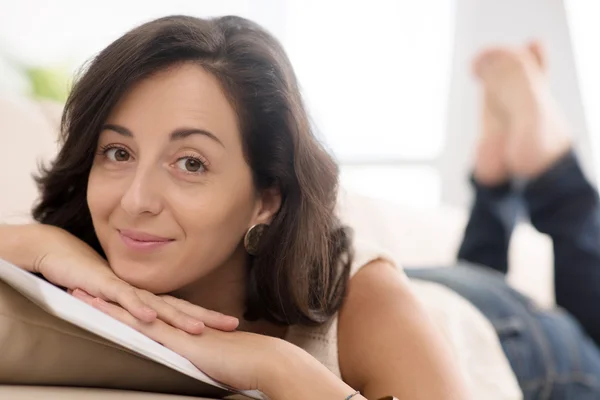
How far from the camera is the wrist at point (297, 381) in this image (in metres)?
0.86

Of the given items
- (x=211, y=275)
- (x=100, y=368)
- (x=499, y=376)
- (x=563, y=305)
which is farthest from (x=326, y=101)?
(x=100, y=368)

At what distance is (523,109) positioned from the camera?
2.22 m

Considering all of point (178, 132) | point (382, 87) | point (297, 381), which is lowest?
point (382, 87)

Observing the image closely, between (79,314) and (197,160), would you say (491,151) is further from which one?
(79,314)

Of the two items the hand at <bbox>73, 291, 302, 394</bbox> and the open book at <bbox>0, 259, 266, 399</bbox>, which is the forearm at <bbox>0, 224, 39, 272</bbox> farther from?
the open book at <bbox>0, 259, 266, 399</bbox>

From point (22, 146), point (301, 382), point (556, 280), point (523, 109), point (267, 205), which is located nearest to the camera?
point (301, 382)

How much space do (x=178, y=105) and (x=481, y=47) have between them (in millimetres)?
3838

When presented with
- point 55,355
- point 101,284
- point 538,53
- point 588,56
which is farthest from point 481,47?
point 55,355

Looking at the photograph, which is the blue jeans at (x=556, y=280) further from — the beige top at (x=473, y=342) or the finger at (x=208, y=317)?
the finger at (x=208, y=317)

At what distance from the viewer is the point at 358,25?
5.03 metres

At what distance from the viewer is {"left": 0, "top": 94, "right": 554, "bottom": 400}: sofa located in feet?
2.45

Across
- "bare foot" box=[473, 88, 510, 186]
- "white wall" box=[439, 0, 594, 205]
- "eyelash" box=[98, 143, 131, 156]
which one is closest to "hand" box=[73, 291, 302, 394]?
"eyelash" box=[98, 143, 131, 156]

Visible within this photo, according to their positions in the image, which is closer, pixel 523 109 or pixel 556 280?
pixel 556 280

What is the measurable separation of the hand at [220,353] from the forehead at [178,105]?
232mm
